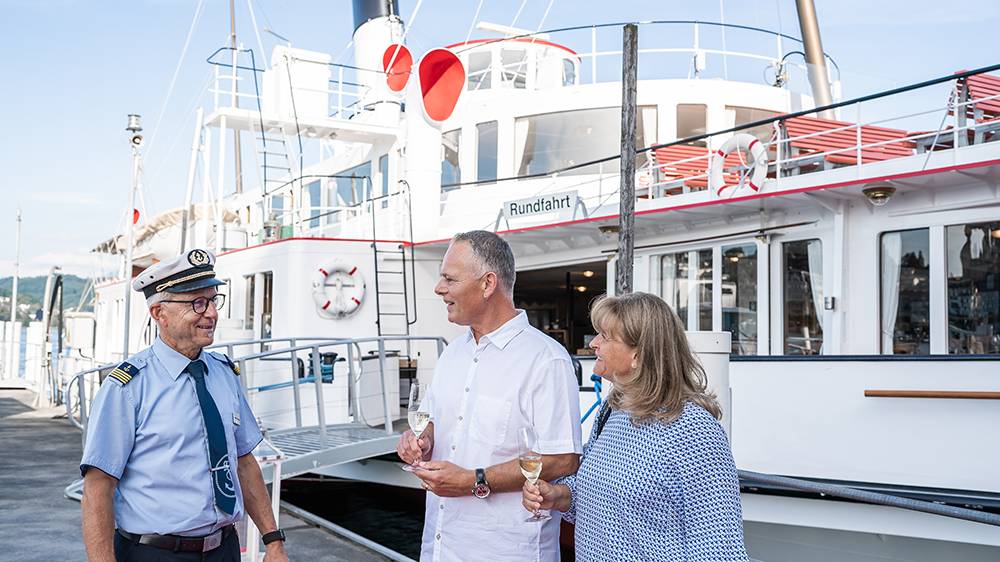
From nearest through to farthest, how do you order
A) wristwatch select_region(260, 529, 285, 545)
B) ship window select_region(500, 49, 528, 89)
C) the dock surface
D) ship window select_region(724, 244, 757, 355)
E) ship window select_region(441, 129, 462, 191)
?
1. wristwatch select_region(260, 529, 285, 545)
2. the dock surface
3. ship window select_region(724, 244, 757, 355)
4. ship window select_region(441, 129, 462, 191)
5. ship window select_region(500, 49, 528, 89)

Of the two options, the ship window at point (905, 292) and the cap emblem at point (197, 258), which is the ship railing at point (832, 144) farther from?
the cap emblem at point (197, 258)

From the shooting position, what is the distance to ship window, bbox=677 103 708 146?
12.1m

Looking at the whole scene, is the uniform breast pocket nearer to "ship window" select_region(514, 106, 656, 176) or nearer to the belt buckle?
the belt buckle

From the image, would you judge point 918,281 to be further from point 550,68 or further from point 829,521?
point 550,68

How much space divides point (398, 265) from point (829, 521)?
710 centimetres

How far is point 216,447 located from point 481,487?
79 centimetres

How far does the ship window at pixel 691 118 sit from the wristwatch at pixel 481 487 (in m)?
10.2

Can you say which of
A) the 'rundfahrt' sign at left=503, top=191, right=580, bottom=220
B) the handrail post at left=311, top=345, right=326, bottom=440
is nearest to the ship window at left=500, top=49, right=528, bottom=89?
the 'rundfahrt' sign at left=503, top=191, right=580, bottom=220

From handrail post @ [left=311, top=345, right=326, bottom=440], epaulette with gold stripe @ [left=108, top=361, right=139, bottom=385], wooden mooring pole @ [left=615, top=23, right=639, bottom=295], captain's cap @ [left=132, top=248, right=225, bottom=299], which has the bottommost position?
handrail post @ [left=311, top=345, right=326, bottom=440]

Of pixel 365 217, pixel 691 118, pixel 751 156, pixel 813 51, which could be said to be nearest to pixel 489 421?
pixel 751 156

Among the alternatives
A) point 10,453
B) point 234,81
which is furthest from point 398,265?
point 10,453

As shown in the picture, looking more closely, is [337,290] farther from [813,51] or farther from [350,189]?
[813,51]

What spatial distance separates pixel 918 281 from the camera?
297 inches

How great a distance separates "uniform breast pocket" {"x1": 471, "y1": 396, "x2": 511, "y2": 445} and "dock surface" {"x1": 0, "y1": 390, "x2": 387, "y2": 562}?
326 cm
